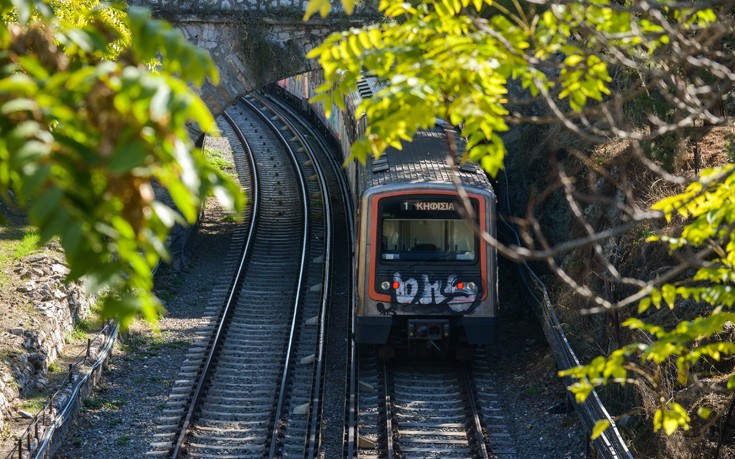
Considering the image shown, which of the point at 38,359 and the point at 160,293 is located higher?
the point at 160,293

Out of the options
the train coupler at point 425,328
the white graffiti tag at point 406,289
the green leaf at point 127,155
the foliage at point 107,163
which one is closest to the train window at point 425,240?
the white graffiti tag at point 406,289

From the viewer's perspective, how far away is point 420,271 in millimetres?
13094

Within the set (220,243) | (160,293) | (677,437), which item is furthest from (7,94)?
(220,243)

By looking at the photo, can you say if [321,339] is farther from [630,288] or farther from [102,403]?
[630,288]

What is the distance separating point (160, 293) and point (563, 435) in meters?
8.38

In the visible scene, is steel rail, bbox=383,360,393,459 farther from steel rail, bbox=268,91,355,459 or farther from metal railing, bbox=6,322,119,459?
metal railing, bbox=6,322,119,459

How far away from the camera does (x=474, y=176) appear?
13492 millimetres

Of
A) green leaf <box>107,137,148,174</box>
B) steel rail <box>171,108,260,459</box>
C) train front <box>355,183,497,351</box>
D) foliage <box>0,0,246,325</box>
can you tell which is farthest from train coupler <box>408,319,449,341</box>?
green leaf <box>107,137,148,174</box>

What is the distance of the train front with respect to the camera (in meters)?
13.0

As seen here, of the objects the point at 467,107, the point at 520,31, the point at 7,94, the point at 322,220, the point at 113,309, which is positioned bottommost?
the point at 113,309

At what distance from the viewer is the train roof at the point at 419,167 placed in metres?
13.1

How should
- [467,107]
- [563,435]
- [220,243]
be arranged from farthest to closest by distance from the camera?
[220,243], [563,435], [467,107]

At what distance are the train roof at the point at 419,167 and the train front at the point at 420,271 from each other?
0.98 feet

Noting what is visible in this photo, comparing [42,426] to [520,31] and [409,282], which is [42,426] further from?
[520,31]
